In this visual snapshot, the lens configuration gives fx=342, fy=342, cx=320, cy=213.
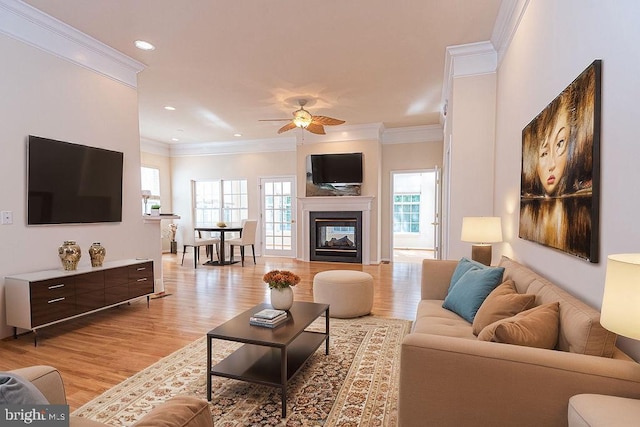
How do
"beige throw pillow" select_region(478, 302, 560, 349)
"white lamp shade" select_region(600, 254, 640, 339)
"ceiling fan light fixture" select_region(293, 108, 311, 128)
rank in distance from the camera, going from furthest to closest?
"ceiling fan light fixture" select_region(293, 108, 311, 128) → "beige throw pillow" select_region(478, 302, 560, 349) → "white lamp shade" select_region(600, 254, 640, 339)

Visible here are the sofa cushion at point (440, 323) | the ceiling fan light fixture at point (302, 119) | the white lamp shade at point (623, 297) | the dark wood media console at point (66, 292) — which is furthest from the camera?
the ceiling fan light fixture at point (302, 119)

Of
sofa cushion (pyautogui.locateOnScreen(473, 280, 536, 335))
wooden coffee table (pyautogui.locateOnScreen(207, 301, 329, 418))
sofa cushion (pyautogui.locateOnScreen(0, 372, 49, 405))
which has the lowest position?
wooden coffee table (pyautogui.locateOnScreen(207, 301, 329, 418))

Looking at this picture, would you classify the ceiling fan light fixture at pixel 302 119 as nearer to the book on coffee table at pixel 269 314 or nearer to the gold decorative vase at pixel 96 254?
the gold decorative vase at pixel 96 254

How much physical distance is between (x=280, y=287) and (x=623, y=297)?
1965 mm

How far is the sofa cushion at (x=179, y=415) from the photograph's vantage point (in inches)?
38.5

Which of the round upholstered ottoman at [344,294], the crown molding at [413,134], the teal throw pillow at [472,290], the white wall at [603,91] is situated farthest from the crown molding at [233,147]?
the teal throw pillow at [472,290]

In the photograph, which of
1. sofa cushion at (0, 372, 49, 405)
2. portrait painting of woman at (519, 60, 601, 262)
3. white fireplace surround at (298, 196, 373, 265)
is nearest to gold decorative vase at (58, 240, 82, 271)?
sofa cushion at (0, 372, 49, 405)

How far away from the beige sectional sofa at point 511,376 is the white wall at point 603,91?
205 mm

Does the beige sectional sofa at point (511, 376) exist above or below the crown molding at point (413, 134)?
below

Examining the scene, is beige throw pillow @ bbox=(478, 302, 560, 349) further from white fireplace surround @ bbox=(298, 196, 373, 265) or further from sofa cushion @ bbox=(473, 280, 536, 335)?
white fireplace surround @ bbox=(298, 196, 373, 265)

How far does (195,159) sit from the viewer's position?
934 centimetres

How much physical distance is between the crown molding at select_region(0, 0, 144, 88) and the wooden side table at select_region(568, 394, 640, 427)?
4664 mm

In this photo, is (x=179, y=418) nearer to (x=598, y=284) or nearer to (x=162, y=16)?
(x=598, y=284)

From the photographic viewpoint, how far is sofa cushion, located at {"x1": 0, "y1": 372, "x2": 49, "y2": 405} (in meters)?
0.81
